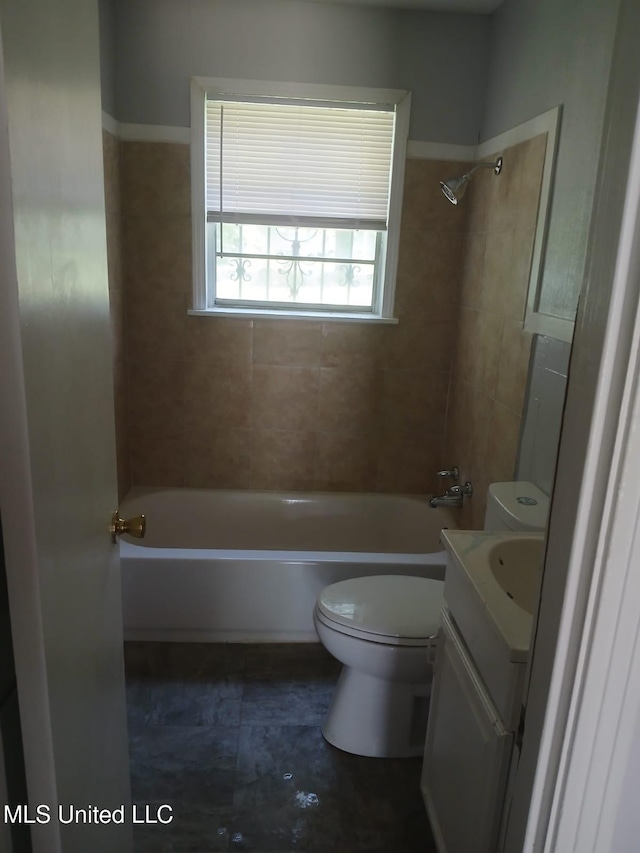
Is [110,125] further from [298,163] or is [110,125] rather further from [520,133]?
[520,133]

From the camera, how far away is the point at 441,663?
1.46m

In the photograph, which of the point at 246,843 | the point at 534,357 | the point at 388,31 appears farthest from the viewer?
the point at 388,31

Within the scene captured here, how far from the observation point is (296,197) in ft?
9.18

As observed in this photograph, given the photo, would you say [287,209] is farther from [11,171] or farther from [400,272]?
[11,171]

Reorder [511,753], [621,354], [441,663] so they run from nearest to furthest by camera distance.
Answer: [621,354] < [511,753] < [441,663]

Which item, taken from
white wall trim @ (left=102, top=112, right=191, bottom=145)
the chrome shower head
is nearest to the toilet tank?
the chrome shower head

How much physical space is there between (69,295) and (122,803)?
3.43ft

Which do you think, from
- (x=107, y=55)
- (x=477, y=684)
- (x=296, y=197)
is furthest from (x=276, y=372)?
(x=477, y=684)

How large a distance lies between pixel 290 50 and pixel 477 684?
2581 millimetres

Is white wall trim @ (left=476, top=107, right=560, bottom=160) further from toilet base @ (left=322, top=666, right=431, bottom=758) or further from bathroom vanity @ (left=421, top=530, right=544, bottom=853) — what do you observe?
toilet base @ (left=322, top=666, right=431, bottom=758)

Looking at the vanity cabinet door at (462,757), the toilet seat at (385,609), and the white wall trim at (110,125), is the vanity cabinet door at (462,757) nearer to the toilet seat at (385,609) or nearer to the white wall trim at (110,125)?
the toilet seat at (385,609)

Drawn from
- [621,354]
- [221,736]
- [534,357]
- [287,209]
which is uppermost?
[287,209]

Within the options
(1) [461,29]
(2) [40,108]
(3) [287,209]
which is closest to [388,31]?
(1) [461,29]


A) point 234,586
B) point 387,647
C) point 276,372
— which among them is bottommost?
point 234,586
